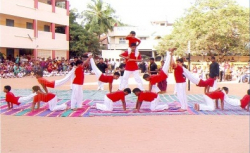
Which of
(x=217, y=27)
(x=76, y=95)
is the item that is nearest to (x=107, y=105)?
(x=76, y=95)

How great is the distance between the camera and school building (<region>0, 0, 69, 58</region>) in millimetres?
26109

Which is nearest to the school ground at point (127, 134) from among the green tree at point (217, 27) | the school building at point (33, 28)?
the school building at point (33, 28)

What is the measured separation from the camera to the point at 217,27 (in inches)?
1125

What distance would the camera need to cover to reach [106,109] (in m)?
9.38

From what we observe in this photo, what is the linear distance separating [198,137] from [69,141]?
225 cm

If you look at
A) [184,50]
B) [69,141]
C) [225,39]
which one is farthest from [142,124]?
[184,50]

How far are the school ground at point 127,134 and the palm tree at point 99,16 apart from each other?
113 feet

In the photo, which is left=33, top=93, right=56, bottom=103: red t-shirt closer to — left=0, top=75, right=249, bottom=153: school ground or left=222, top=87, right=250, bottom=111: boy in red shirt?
left=0, top=75, right=249, bottom=153: school ground

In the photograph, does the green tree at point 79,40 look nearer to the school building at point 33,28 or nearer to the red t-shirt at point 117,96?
the school building at point 33,28

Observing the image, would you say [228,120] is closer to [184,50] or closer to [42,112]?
[42,112]

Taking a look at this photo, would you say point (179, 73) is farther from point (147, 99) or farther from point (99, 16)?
point (99, 16)

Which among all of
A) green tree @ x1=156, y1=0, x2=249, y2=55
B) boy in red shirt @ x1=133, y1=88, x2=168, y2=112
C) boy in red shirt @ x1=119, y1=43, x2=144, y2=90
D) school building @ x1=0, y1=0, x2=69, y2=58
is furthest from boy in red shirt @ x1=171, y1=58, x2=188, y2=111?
green tree @ x1=156, y1=0, x2=249, y2=55

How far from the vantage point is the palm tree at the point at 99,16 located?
42.0 meters

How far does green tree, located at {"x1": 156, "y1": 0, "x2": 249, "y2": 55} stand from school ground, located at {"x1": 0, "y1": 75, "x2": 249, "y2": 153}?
69.0 ft
